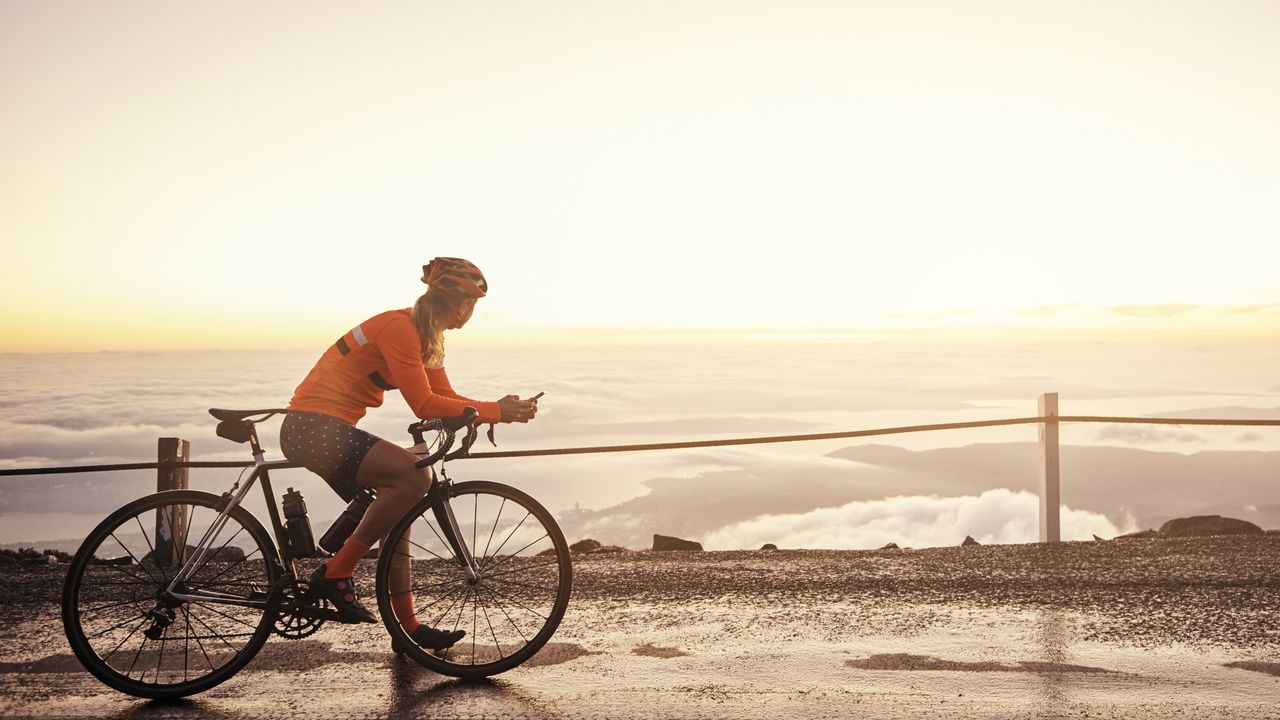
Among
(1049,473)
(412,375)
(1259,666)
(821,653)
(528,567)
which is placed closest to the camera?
(412,375)

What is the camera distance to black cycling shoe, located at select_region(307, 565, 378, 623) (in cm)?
466

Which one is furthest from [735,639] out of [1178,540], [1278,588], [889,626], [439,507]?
[1178,540]

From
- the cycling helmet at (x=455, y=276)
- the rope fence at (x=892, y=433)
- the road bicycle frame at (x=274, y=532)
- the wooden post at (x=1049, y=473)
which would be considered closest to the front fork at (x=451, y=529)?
the road bicycle frame at (x=274, y=532)

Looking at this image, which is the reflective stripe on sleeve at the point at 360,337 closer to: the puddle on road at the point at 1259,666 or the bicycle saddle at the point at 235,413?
the bicycle saddle at the point at 235,413

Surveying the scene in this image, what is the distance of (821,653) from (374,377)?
2731 mm

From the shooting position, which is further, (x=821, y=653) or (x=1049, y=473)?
(x=1049, y=473)

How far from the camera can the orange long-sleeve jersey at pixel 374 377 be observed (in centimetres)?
456

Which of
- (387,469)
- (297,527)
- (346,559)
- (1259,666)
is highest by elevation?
(387,469)

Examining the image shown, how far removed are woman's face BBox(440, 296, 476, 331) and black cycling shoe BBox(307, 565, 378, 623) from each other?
50.7 inches

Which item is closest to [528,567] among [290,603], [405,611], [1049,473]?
[405,611]

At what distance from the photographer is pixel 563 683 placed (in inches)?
184

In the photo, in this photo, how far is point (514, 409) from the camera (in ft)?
15.2

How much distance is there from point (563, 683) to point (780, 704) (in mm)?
1024

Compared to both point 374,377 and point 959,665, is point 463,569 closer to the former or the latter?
point 374,377
